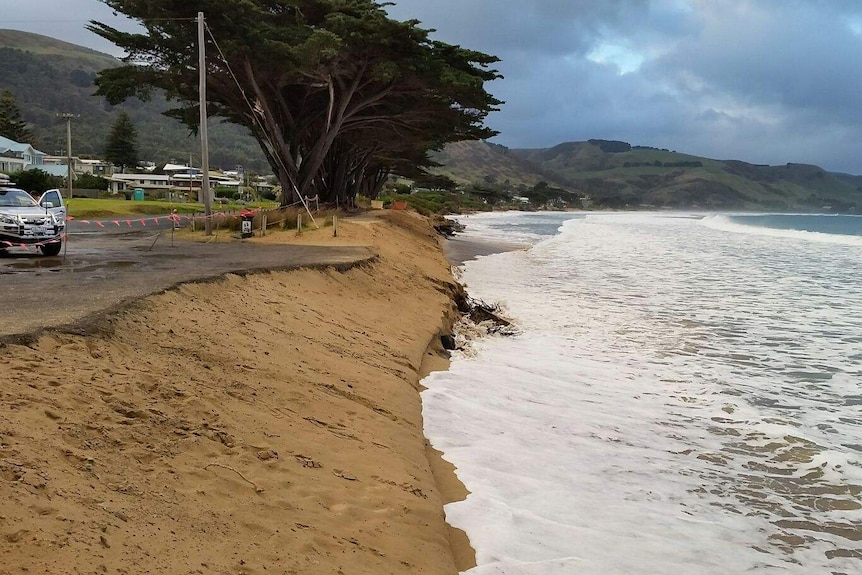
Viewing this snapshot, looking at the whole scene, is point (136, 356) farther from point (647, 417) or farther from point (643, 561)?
point (647, 417)

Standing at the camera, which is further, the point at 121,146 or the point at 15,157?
the point at 121,146

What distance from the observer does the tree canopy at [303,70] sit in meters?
23.2

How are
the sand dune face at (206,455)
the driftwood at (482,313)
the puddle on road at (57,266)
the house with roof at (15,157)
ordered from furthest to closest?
1. the house with roof at (15,157)
2. the driftwood at (482,313)
3. the puddle on road at (57,266)
4. the sand dune face at (206,455)

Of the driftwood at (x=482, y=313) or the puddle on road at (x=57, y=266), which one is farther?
the driftwood at (x=482, y=313)

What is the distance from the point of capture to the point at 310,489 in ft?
14.6

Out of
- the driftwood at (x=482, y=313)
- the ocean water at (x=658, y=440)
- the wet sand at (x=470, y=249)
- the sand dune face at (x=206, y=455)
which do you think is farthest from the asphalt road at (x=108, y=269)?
the wet sand at (x=470, y=249)

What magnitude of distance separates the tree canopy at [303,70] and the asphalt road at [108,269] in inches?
352

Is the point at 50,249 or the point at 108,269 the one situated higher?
the point at 50,249

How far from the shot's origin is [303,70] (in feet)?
80.0

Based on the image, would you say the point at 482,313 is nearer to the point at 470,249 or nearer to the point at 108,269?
the point at 108,269

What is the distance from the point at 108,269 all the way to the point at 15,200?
455 centimetres

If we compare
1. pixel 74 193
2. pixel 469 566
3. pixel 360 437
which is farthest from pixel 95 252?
pixel 74 193

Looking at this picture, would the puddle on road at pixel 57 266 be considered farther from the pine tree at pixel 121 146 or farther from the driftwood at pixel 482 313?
the pine tree at pixel 121 146

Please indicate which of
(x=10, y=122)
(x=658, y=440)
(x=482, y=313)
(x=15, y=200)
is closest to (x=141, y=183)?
(x=10, y=122)
